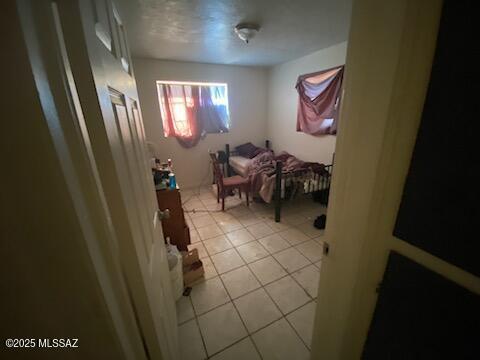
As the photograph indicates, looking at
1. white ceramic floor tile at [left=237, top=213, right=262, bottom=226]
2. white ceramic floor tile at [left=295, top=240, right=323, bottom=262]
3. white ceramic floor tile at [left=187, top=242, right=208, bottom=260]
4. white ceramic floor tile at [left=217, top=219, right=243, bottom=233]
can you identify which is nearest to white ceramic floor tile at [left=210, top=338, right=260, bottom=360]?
white ceramic floor tile at [left=187, top=242, right=208, bottom=260]

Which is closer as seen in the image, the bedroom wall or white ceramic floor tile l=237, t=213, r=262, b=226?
white ceramic floor tile l=237, t=213, r=262, b=226

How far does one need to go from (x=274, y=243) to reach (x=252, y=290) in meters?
0.72

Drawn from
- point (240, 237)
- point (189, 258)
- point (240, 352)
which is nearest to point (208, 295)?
point (189, 258)

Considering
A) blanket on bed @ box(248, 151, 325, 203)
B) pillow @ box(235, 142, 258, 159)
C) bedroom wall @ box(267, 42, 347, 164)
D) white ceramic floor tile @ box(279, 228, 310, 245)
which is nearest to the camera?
white ceramic floor tile @ box(279, 228, 310, 245)

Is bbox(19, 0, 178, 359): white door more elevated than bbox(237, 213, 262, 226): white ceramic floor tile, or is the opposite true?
bbox(19, 0, 178, 359): white door

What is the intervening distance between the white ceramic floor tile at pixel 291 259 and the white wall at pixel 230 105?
2539 millimetres

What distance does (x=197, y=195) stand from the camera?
12.8ft

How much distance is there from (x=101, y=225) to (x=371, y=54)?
826mm

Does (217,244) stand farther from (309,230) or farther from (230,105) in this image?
(230,105)

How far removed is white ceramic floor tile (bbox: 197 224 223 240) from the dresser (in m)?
0.62

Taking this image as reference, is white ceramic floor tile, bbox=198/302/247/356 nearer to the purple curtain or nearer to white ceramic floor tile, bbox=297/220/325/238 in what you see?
white ceramic floor tile, bbox=297/220/325/238

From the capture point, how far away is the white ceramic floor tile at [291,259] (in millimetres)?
2036

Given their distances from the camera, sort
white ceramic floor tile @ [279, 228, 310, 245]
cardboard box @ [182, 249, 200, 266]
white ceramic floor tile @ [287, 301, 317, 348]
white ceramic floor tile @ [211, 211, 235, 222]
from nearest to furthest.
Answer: white ceramic floor tile @ [287, 301, 317, 348], cardboard box @ [182, 249, 200, 266], white ceramic floor tile @ [279, 228, 310, 245], white ceramic floor tile @ [211, 211, 235, 222]

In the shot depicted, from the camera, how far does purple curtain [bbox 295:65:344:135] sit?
2.92m
